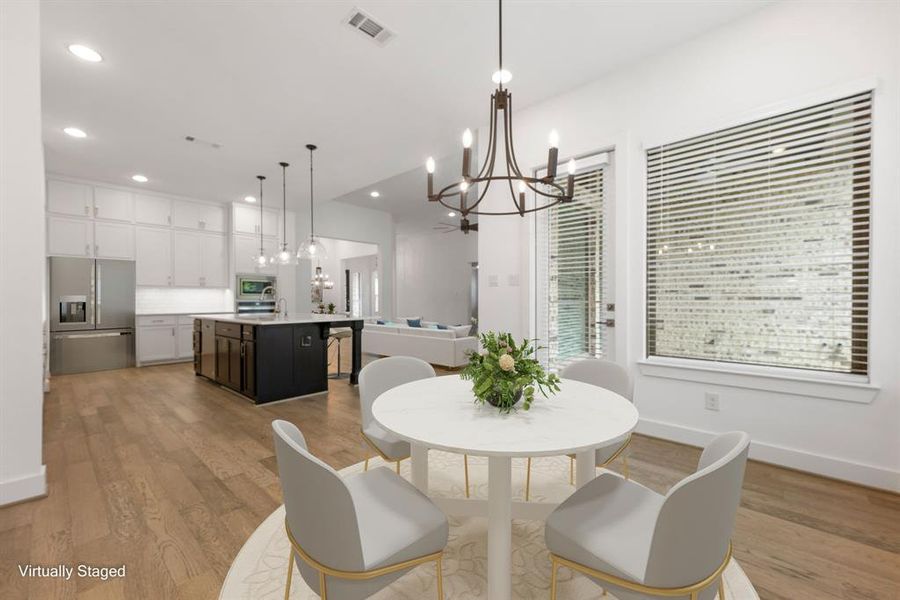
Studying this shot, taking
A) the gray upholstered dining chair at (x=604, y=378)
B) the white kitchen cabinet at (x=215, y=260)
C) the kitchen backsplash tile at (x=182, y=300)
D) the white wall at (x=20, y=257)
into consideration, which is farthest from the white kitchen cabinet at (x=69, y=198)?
the gray upholstered dining chair at (x=604, y=378)

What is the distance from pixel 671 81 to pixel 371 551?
11.4 feet

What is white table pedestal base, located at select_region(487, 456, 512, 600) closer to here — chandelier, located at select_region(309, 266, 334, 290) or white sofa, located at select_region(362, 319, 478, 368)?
white sofa, located at select_region(362, 319, 478, 368)

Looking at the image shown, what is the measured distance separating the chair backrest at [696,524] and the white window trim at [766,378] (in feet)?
6.58

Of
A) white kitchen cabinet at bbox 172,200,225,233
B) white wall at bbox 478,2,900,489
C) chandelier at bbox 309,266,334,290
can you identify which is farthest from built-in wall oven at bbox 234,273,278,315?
white wall at bbox 478,2,900,489

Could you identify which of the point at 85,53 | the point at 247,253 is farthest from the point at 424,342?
the point at 85,53

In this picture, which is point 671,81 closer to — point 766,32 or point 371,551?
point 766,32

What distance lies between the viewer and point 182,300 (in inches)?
275

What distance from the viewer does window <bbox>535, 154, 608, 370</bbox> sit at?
3.34m

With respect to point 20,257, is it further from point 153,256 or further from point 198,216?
point 198,216

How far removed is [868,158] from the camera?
2191mm

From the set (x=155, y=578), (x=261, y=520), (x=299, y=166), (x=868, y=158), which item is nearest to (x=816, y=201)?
(x=868, y=158)

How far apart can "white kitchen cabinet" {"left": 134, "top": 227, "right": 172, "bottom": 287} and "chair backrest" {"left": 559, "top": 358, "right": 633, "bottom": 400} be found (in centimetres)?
680

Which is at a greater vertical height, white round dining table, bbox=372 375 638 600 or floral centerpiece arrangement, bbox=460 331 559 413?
floral centerpiece arrangement, bbox=460 331 559 413

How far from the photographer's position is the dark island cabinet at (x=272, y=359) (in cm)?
403
